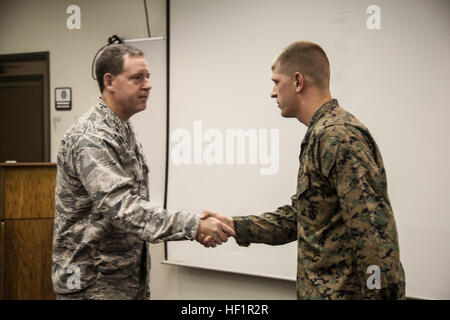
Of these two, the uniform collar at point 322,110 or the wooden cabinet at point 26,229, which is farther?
the wooden cabinet at point 26,229

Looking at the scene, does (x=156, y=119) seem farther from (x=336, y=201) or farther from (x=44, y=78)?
(x=336, y=201)

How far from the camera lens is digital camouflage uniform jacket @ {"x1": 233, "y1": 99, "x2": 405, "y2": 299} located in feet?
4.25

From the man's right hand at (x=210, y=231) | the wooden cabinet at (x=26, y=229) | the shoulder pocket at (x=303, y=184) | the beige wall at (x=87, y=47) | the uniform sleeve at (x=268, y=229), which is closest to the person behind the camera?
the shoulder pocket at (x=303, y=184)

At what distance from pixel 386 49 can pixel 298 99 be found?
106 cm

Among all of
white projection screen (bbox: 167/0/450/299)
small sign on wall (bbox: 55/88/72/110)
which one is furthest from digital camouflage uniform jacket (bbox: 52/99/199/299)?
small sign on wall (bbox: 55/88/72/110)

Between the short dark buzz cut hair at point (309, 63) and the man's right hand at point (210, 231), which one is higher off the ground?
the short dark buzz cut hair at point (309, 63)

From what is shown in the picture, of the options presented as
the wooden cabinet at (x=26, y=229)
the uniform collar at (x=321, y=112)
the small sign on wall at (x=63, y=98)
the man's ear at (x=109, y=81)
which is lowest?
the wooden cabinet at (x=26, y=229)

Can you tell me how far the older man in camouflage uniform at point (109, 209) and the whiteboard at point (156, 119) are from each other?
1224mm

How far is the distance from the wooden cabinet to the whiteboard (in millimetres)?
691

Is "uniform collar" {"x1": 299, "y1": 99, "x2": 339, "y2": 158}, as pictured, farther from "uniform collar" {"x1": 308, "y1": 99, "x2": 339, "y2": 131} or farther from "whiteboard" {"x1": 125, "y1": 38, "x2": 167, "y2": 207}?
"whiteboard" {"x1": 125, "y1": 38, "x2": 167, "y2": 207}

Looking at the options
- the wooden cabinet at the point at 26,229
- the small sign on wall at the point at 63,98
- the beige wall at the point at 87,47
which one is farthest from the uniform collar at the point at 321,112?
the small sign on wall at the point at 63,98

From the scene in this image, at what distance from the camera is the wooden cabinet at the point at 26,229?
274 cm

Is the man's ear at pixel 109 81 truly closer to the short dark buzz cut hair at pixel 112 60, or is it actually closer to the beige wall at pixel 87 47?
the short dark buzz cut hair at pixel 112 60

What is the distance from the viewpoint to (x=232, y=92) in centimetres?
281
